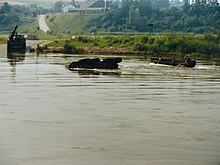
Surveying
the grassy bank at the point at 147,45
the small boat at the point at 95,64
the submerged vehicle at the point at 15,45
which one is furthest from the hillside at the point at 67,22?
the small boat at the point at 95,64

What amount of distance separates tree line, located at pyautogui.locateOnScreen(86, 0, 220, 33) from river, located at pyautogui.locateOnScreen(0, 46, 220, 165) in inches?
3214

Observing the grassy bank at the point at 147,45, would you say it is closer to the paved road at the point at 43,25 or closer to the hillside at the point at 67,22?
the hillside at the point at 67,22

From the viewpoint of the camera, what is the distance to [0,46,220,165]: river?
1505 centimetres

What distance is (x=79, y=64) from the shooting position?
4297 cm

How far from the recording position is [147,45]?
242 feet

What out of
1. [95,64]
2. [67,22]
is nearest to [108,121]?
[95,64]

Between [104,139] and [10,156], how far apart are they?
3.14m

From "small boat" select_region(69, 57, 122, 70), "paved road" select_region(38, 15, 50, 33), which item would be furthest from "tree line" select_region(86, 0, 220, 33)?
"small boat" select_region(69, 57, 122, 70)

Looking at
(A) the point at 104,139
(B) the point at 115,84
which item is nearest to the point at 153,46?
(B) the point at 115,84

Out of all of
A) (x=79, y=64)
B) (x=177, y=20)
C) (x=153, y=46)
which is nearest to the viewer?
(x=79, y=64)

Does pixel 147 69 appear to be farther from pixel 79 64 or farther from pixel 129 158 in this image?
pixel 129 158

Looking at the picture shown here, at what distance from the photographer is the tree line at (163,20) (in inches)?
4636

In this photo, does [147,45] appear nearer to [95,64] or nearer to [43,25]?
[95,64]

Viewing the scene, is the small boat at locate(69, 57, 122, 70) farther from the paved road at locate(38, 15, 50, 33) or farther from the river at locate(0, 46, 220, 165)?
the paved road at locate(38, 15, 50, 33)
